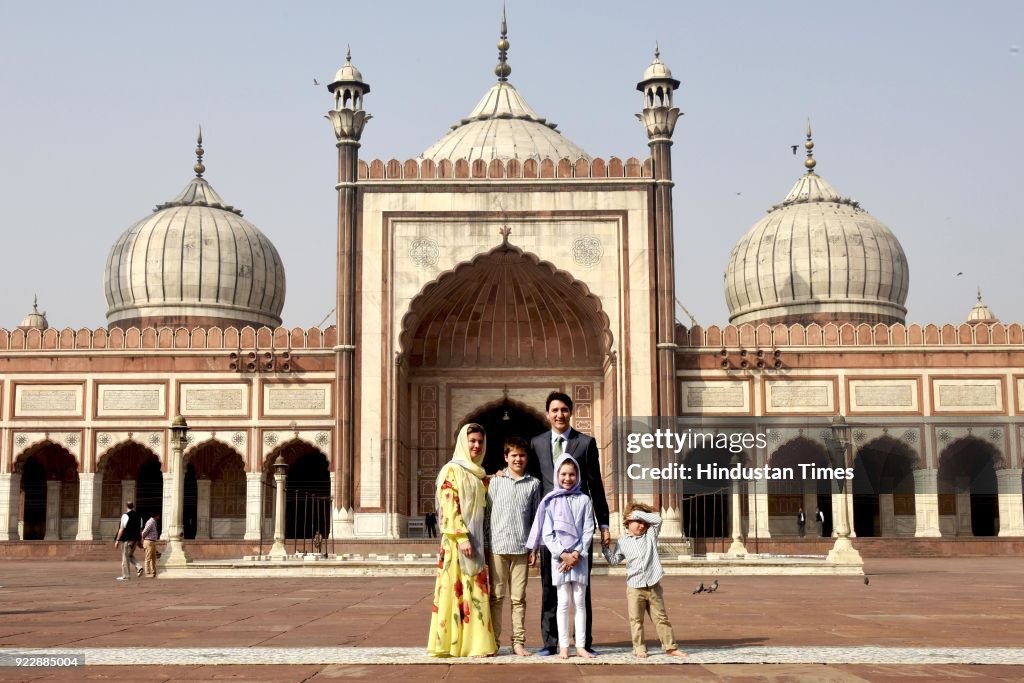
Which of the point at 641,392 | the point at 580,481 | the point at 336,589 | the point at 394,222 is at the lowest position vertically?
the point at 336,589

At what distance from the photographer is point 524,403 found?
25.1 meters

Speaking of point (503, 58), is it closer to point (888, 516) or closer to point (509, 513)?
point (888, 516)

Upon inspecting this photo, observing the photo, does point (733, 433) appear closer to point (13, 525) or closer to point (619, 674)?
point (13, 525)

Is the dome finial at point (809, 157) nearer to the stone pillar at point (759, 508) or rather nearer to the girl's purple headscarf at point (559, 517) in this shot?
the stone pillar at point (759, 508)

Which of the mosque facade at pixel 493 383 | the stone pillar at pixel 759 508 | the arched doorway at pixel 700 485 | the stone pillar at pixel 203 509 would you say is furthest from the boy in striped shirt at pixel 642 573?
the stone pillar at pixel 203 509

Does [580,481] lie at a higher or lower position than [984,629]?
higher

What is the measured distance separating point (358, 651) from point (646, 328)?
17834mm

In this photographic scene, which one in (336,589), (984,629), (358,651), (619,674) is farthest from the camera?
(336,589)

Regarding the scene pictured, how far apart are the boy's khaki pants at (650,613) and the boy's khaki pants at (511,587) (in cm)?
51

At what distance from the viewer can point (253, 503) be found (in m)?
23.8

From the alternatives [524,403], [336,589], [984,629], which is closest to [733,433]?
[524,403]

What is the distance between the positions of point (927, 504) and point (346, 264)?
12.2 meters

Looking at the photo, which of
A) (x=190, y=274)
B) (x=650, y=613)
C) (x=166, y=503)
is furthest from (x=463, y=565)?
(x=190, y=274)

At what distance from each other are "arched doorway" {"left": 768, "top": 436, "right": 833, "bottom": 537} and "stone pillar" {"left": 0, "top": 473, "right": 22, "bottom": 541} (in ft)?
49.7
